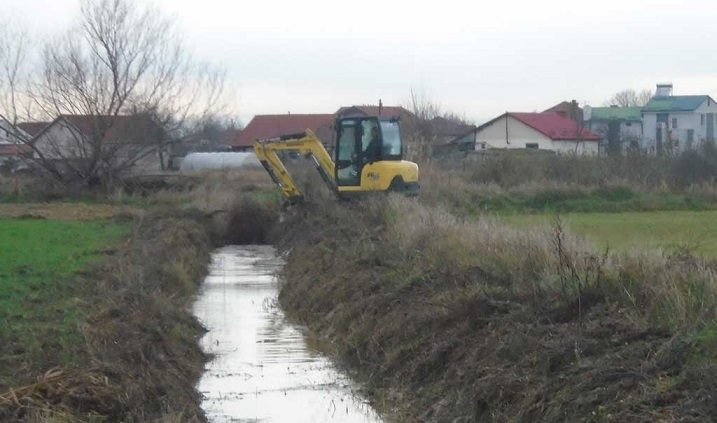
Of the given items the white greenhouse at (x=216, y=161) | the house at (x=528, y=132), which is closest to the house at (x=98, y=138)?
the white greenhouse at (x=216, y=161)

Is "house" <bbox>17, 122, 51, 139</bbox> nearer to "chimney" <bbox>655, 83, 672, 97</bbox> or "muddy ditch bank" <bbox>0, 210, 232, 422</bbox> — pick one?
"muddy ditch bank" <bbox>0, 210, 232, 422</bbox>

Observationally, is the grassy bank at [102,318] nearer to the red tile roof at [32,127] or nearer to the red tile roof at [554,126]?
the red tile roof at [32,127]

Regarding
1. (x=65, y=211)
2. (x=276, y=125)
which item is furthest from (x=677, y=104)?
(x=65, y=211)

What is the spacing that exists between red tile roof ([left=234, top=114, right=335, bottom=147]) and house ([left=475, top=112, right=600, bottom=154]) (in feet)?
40.9

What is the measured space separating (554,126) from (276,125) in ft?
72.5

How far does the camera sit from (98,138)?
49.2 m

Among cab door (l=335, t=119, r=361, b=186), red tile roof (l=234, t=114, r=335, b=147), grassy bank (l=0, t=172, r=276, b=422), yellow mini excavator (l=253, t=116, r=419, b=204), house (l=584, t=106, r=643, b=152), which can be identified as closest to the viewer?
grassy bank (l=0, t=172, r=276, b=422)

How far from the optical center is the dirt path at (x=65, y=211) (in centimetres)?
Answer: 3906

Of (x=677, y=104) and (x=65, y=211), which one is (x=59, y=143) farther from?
(x=677, y=104)

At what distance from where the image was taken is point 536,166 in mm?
47250

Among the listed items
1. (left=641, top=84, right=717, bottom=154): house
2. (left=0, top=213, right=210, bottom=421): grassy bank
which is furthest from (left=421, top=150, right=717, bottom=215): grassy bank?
(left=641, top=84, right=717, bottom=154): house

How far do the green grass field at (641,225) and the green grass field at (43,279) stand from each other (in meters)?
9.46

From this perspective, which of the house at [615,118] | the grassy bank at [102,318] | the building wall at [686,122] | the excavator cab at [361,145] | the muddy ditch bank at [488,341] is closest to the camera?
the muddy ditch bank at [488,341]

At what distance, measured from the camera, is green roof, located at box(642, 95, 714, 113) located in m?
88.1
